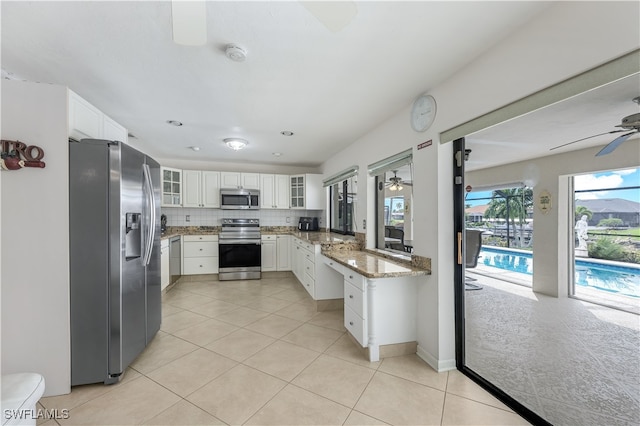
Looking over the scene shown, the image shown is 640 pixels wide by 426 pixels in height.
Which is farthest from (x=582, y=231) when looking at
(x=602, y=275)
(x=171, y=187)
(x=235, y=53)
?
(x=171, y=187)

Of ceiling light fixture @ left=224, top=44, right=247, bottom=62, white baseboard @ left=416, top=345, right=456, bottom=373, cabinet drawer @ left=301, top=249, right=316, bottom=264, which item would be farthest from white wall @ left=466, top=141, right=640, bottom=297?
ceiling light fixture @ left=224, top=44, right=247, bottom=62

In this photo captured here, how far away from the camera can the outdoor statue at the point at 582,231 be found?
267 centimetres

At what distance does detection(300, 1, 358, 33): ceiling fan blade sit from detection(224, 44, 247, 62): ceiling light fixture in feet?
1.93

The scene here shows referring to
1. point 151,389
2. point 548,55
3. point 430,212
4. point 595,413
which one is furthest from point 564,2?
point 151,389

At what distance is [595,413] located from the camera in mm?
1618

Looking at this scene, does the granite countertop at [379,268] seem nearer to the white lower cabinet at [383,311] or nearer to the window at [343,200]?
the white lower cabinet at [383,311]

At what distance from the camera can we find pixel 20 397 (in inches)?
49.2

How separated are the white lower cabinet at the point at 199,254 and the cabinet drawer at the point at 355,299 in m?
3.40

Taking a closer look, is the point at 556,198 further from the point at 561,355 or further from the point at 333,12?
the point at 333,12

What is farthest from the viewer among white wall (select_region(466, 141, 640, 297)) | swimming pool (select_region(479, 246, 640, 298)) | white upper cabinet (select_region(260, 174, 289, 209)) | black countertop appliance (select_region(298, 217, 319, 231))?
black countertop appliance (select_region(298, 217, 319, 231))

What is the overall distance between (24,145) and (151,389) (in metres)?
1.92

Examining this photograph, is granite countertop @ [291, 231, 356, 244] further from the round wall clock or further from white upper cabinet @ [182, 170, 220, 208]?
white upper cabinet @ [182, 170, 220, 208]

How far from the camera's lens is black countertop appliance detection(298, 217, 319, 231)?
5676mm

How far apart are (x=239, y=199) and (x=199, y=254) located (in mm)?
1329
